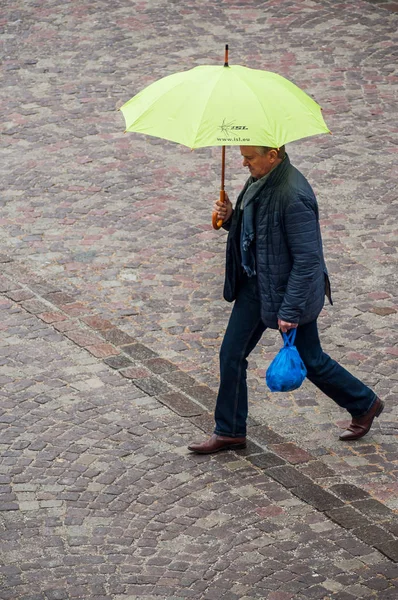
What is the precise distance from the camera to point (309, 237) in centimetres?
629

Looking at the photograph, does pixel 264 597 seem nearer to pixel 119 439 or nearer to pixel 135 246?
pixel 119 439

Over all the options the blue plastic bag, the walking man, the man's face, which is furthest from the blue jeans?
the man's face

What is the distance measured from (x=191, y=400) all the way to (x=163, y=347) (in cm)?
77

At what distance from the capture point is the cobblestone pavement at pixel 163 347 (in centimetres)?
600

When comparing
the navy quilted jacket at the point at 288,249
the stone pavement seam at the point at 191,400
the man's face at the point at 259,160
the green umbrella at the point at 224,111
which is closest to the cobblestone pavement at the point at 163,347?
the stone pavement seam at the point at 191,400

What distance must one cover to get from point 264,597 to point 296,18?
11.0 metres

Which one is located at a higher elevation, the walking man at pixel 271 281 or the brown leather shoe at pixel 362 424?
the walking man at pixel 271 281

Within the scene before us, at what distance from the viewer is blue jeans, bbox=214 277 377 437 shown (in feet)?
22.0

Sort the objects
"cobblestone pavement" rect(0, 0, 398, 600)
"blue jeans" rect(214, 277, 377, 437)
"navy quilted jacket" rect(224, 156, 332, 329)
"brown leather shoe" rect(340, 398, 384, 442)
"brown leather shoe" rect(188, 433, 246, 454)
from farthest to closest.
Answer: "brown leather shoe" rect(340, 398, 384, 442) < "brown leather shoe" rect(188, 433, 246, 454) < "blue jeans" rect(214, 277, 377, 437) < "navy quilted jacket" rect(224, 156, 332, 329) < "cobblestone pavement" rect(0, 0, 398, 600)

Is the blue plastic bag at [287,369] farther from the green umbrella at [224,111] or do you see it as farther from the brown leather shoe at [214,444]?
the green umbrella at [224,111]

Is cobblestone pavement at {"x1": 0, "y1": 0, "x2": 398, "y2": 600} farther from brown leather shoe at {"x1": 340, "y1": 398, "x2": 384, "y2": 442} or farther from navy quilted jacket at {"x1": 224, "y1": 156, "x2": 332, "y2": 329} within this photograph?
navy quilted jacket at {"x1": 224, "y1": 156, "x2": 332, "y2": 329}

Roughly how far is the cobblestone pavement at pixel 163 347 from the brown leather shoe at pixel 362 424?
6cm

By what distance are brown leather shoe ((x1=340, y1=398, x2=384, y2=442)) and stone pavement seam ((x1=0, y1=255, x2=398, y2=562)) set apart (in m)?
0.33

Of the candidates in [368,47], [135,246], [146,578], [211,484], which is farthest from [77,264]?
[368,47]
